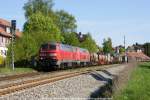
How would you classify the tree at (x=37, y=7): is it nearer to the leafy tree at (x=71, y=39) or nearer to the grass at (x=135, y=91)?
the leafy tree at (x=71, y=39)

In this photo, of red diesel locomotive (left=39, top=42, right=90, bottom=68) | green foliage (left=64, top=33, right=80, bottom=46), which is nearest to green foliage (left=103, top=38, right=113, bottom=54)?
green foliage (left=64, top=33, right=80, bottom=46)

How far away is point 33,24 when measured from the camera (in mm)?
96500

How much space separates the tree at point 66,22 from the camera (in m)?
132

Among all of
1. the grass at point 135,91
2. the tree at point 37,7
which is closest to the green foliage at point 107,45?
the tree at point 37,7

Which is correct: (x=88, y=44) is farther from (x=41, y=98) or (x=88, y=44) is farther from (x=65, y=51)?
(x=41, y=98)

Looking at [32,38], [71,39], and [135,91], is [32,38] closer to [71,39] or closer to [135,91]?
[135,91]

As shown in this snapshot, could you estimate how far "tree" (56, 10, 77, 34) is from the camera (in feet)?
433

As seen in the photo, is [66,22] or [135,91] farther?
[66,22]

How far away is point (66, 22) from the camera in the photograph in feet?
436

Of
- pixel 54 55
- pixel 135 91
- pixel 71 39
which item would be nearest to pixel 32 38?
pixel 54 55

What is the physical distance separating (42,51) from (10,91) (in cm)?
2744

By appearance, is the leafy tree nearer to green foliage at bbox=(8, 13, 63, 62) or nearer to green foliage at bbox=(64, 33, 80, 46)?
green foliage at bbox=(64, 33, 80, 46)

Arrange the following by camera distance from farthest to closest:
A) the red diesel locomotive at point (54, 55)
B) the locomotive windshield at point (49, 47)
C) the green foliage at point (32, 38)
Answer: the green foliage at point (32, 38) < the locomotive windshield at point (49, 47) < the red diesel locomotive at point (54, 55)

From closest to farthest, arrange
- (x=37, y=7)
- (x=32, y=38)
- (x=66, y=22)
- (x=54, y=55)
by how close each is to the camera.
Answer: (x=54, y=55) < (x=32, y=38) < (x=37, y=7) < (x=66, y=22)
